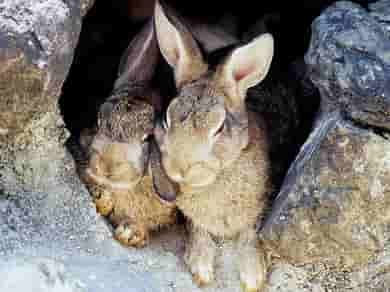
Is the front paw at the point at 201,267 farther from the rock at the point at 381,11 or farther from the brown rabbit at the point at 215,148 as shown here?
the rock at the point at 381,11

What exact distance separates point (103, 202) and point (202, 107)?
2.90 ft

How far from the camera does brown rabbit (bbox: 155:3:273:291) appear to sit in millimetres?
2766

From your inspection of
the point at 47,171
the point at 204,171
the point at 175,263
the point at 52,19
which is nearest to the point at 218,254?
the point at 175,263

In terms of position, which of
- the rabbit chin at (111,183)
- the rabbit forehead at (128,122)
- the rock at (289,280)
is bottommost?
the rock at (289,280)

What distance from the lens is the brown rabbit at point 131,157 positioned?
3.01 metres

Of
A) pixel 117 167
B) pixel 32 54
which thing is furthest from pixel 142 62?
pixel 32 54

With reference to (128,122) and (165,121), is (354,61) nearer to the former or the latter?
(165,121)

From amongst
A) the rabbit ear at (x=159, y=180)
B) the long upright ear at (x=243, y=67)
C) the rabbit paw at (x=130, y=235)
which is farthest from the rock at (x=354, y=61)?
the rabbit paw at (x=130, y=235)

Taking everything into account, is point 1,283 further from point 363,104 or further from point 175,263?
point 363,104

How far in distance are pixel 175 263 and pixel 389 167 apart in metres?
1.12

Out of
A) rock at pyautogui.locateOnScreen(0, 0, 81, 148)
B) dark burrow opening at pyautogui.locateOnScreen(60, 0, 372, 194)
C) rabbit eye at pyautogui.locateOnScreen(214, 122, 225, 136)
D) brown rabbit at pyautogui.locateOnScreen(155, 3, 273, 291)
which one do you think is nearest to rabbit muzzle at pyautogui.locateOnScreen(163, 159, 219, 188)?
brown rabbit at pyautogui.locateOnScreen(155, 3, 273, 291)

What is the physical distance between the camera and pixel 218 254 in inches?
128

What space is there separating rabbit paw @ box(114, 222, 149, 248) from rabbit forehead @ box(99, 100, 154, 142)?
1.63 ft

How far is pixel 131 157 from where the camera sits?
3.01m
